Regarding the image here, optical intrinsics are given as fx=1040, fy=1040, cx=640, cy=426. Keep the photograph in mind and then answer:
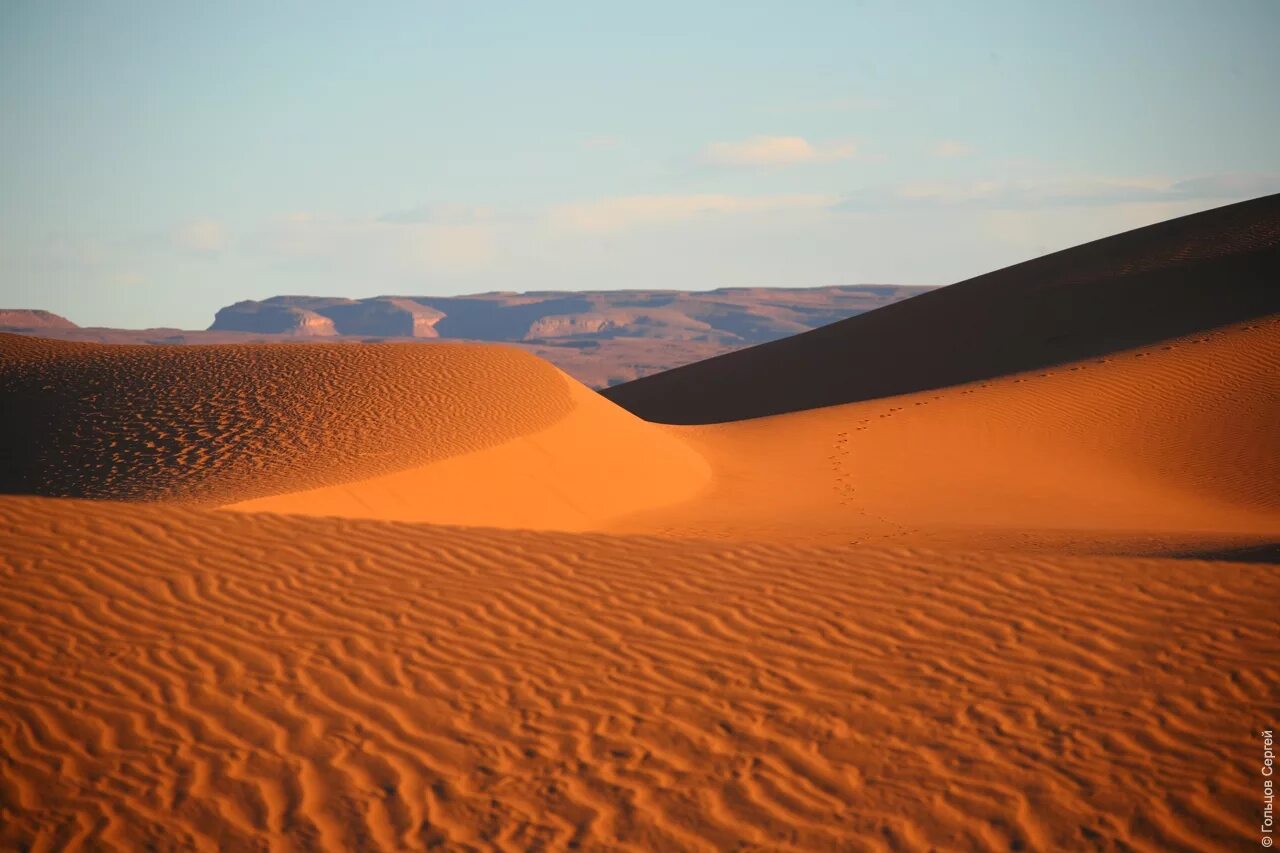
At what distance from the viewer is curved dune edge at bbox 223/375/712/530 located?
15.5 m

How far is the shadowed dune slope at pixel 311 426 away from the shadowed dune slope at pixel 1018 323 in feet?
36.0

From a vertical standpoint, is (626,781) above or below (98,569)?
below

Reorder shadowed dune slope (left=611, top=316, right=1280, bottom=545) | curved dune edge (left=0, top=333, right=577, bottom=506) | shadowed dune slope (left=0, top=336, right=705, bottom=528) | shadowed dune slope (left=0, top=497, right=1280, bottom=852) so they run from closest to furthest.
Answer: shadowed dune slope (left=0, top=497, right=1280, bottom=852)
curved dune edge (left=0, top=333, right=577, bottom=506)
shadowed dune slope (left=0, top=336, right=705, bottom=528)
shadowed dune slope (left=611, top=316, right=1280, bottom=545)

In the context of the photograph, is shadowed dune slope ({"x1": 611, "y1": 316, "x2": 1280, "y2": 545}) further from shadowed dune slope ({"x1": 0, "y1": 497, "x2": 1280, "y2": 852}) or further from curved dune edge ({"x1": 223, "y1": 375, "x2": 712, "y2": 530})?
shadowed dune slope ({"x1": 0, "y1": 497, "x2": 1280, "y2": 852})

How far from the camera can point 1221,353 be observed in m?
26.6

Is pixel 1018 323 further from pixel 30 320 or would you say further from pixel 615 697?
pixel 30 320

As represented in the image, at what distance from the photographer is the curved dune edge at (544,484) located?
15.5 metres

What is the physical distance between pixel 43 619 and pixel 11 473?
9968 mm

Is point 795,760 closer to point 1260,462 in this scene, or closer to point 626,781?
point 626,781

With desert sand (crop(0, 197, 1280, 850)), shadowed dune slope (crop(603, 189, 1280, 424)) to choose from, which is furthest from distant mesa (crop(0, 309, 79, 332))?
desert sand (crop(0, 197, 1280, 850))

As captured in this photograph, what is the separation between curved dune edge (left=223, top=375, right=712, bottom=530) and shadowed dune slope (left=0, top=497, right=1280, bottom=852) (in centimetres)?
444

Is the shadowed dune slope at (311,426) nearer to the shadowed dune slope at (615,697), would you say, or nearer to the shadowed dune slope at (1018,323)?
the shadowed dune slope at (615,697)

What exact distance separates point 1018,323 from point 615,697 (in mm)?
31268

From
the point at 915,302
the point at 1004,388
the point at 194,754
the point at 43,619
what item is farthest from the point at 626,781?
the point at 915,302
